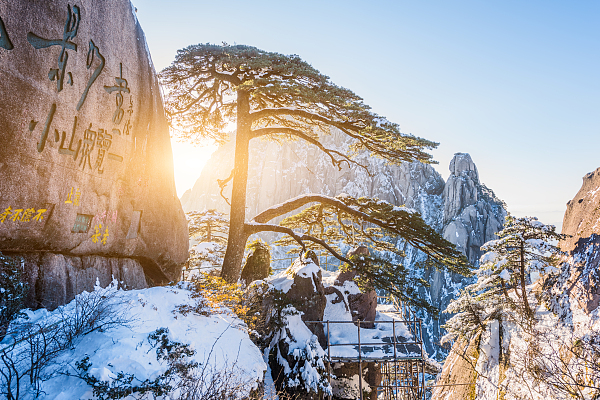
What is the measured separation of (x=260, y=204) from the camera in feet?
263

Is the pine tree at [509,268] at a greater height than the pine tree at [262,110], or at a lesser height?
lesser

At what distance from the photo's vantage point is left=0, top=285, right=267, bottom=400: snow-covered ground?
12.0ft

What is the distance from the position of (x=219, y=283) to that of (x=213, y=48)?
6681 millimetres

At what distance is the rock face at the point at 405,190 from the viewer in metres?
50.4

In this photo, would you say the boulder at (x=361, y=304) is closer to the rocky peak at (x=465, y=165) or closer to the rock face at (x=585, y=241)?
the rock face at (x=585, y=241)

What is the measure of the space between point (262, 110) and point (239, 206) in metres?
3.51

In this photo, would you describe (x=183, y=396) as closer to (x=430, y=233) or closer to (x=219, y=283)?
(x=219, y=283)

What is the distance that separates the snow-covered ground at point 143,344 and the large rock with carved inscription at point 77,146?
46.6 inches

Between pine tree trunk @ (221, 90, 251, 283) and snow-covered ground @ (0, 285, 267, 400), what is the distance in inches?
150

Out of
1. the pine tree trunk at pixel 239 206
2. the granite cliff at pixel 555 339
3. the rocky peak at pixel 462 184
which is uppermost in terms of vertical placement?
the rocky peak at pixel 462 184

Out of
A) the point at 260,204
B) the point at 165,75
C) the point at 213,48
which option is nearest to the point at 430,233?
the point at 213,48

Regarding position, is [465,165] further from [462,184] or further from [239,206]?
[239,206]

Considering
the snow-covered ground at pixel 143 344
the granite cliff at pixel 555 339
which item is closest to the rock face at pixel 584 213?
the granite cliff at pixel 555 339

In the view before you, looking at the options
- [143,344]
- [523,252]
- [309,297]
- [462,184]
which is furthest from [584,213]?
[462,184]
